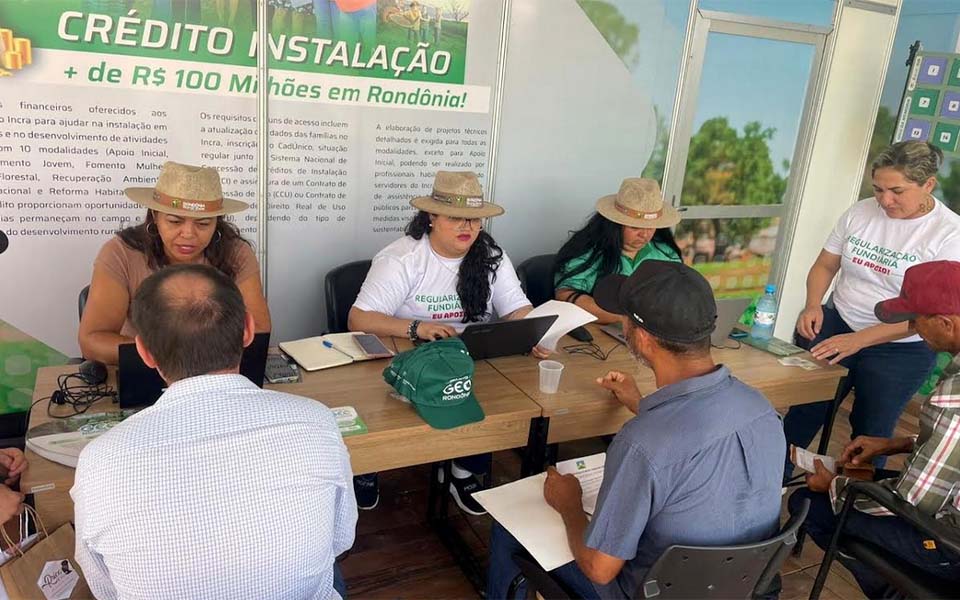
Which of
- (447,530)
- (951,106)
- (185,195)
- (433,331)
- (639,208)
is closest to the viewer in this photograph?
(185,195)

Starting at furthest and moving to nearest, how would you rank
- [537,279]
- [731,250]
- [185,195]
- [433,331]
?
[731,250]
[537,279]
[433,331]
[185,195]

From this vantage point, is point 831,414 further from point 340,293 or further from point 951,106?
point 951,106

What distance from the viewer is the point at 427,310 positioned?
2.61 m

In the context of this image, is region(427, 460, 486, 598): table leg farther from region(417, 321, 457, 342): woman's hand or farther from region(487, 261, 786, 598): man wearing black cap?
region(487, 261, 786, 598): man wearing black cap

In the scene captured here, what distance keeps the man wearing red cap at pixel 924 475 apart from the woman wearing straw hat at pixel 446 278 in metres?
1.22

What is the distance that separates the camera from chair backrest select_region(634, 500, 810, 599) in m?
1.28

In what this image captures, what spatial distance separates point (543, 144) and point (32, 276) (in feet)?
8.04

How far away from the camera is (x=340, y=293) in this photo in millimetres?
2795

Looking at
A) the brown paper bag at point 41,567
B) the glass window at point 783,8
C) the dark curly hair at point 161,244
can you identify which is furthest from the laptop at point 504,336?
the glass window at point 783,8

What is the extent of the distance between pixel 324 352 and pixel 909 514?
168 cm

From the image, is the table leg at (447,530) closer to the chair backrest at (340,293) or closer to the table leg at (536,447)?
the table leg at (536,447)

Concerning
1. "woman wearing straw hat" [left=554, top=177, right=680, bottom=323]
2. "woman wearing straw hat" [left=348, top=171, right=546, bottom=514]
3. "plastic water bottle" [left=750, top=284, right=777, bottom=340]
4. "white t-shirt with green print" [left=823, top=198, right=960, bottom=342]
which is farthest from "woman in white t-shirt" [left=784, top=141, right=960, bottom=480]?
"woman wearing straw hat" [left=348, top=171, right=546, bottom=514]

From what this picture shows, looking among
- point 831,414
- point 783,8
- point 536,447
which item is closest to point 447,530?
point 536,447

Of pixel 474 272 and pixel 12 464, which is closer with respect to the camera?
pixel 12 464
